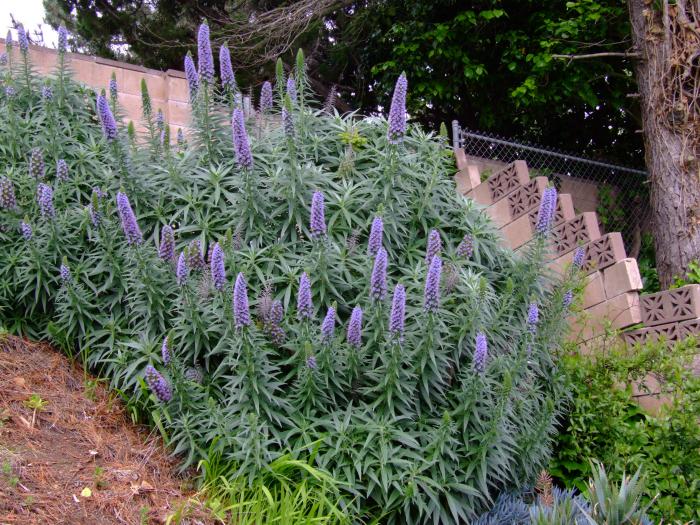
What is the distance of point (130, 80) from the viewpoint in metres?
6.96

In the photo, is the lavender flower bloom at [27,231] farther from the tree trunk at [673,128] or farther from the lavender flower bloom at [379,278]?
the tree trunk at [673,128]

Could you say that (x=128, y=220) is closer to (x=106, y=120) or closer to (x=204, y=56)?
(x=106, y=120)

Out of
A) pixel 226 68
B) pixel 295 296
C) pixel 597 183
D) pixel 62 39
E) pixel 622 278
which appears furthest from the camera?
pixel 597 183

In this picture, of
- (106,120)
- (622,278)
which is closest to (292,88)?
(106,120)

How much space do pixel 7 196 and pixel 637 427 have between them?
16.1 ft

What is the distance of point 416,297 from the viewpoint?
3930 millimetres

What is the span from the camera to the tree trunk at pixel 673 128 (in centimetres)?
666

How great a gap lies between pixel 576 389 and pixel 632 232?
15.8 feet

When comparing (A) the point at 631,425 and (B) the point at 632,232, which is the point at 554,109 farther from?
(A) the point at 631,425

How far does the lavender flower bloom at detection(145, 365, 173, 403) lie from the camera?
3684 mm

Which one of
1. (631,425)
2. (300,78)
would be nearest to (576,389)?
(631,425)

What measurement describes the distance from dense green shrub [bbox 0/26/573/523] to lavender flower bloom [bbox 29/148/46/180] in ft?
0.06

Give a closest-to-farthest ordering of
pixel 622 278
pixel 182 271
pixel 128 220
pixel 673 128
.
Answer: pixel 182 271, pixel 128 220, pixel 622 278, pixel 673 128

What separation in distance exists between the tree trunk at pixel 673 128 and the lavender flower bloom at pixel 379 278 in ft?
14.3
